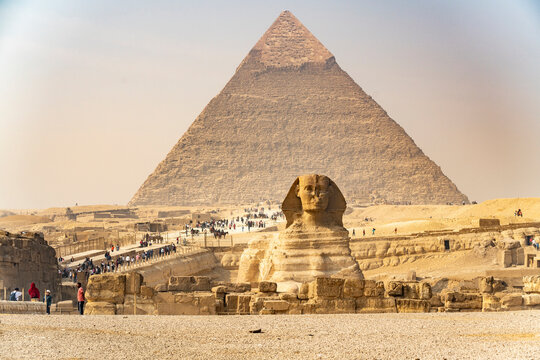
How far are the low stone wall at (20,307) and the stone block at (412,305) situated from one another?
12.6 ft

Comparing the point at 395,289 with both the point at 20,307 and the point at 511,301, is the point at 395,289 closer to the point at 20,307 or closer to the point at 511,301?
the point at 511,301

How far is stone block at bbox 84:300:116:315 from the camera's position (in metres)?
9.05

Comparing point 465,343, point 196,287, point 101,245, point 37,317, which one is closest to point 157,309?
point 196,287

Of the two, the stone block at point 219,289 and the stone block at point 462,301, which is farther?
the stone block at point 219,289

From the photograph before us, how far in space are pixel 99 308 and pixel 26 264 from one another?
664 cm

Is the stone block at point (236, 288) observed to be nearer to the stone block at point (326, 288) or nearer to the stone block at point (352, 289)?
the stone block at point (326, 288)

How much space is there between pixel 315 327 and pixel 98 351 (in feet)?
6.55

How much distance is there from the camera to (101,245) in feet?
121

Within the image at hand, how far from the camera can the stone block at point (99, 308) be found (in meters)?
9.05

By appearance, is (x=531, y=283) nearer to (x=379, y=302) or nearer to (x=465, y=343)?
(x=379, y=302)

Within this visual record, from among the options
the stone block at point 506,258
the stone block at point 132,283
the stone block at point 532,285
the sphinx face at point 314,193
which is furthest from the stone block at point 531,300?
the stone block at point 506,258

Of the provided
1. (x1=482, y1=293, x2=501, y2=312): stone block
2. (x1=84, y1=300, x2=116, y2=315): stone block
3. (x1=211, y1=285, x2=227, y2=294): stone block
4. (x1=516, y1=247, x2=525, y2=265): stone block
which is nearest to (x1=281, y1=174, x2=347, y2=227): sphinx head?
(x1=211, y1=285, x2=227, y2=294): stone block

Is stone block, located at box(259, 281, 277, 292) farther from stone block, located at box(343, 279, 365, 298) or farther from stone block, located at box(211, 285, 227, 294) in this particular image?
stone block, located at box(343, 279, 365, 298)

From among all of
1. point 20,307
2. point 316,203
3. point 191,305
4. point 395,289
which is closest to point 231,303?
point 191,305
